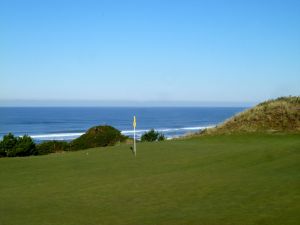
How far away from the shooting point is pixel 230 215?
29.5 feet

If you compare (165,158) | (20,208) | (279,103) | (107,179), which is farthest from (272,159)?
(279,103)

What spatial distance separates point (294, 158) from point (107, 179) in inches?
268

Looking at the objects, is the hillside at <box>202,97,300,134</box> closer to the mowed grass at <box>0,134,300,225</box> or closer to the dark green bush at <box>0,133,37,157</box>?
the mowed grass at <box>0,134,300,225</box>

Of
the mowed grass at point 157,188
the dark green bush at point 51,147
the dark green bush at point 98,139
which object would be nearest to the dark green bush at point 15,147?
the dark green bush at point 51,147

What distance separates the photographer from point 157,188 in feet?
41.5

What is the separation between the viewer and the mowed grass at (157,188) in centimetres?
934

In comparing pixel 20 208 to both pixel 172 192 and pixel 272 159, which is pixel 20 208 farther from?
pixel 272 159

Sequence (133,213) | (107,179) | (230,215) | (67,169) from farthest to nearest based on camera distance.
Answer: (67,169) < (107,179) < (133,213) < (230,215)

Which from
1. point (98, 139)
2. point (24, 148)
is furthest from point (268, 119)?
point (24, 148)

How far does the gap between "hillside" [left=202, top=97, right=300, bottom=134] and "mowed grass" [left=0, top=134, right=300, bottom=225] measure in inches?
428

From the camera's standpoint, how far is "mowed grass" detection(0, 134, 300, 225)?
9.34 m

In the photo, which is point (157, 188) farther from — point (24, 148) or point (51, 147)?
point (51, 147)

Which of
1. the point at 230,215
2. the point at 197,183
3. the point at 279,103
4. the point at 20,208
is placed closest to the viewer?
the point at 230,215

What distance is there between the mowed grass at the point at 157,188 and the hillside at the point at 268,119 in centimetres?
1086
